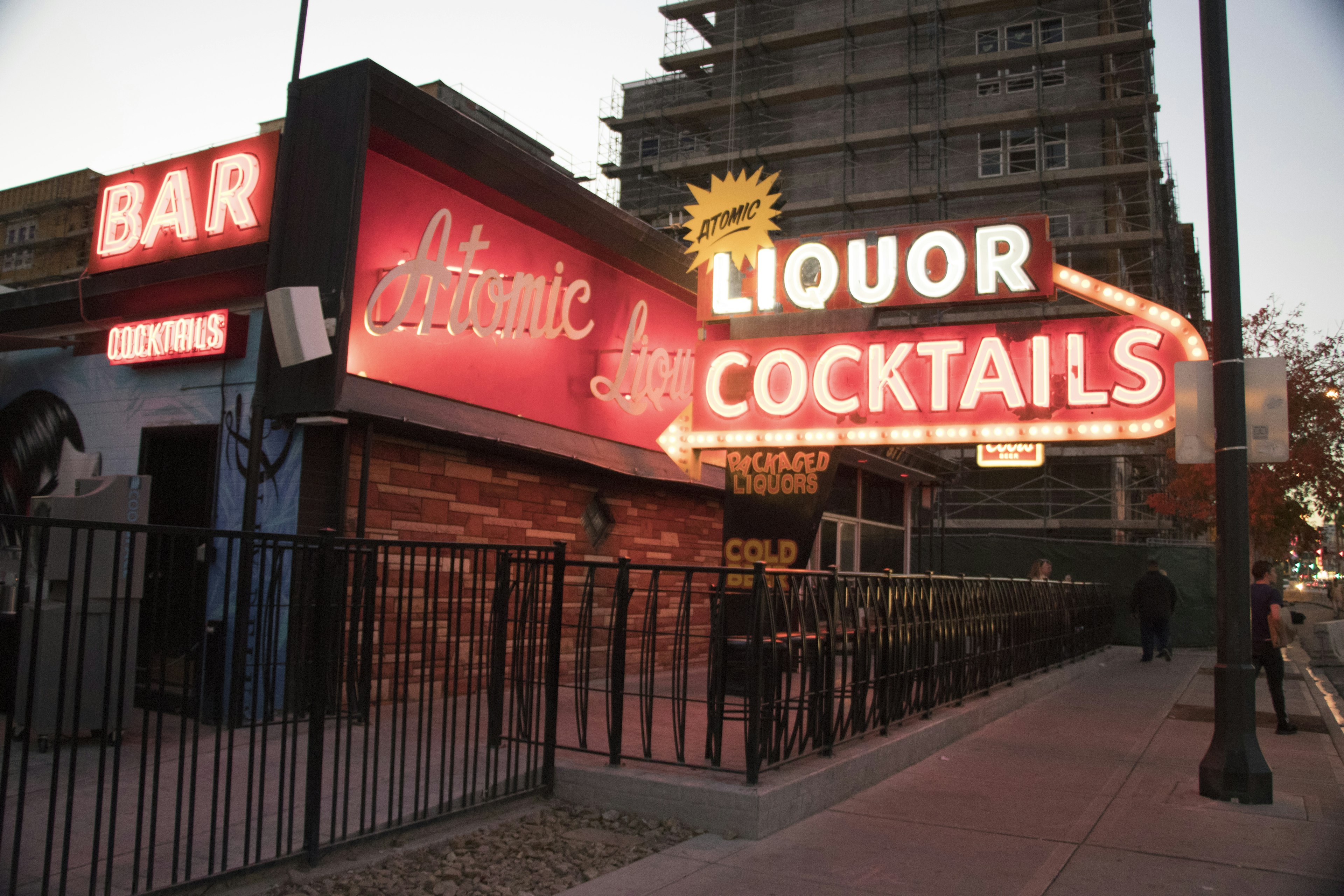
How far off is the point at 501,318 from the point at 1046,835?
753 cm

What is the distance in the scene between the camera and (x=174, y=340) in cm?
914

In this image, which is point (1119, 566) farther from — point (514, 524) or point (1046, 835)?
point (1046, 835)

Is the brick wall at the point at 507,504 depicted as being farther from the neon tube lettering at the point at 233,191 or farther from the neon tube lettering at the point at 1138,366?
the neon tube lettering at the point at 1138,366

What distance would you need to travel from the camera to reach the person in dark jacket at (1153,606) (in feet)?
59.0

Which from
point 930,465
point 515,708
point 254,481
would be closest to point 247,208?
point 254,481

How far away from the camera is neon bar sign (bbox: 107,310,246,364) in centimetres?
890

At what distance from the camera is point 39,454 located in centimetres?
1048

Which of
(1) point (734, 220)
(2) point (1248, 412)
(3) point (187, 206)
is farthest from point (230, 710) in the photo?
(1) point (734, 220)

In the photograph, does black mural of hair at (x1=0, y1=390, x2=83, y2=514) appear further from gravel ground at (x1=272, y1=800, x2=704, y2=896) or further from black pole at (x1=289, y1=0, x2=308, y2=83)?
gravel ground at (x1=272, y1=800, x2=704, y2=896)

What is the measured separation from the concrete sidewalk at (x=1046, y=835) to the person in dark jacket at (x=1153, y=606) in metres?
8.83

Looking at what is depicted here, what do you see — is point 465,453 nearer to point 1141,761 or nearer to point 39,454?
point 39,454

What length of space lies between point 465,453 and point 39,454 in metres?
4.50

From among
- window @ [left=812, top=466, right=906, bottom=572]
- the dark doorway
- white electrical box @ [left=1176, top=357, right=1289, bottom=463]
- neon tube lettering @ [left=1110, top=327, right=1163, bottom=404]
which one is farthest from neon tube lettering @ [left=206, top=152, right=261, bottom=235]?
window @ [left=812, top=466, right=906, bottom=572]

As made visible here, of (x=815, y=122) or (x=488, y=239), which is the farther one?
(x=815, y=122)
